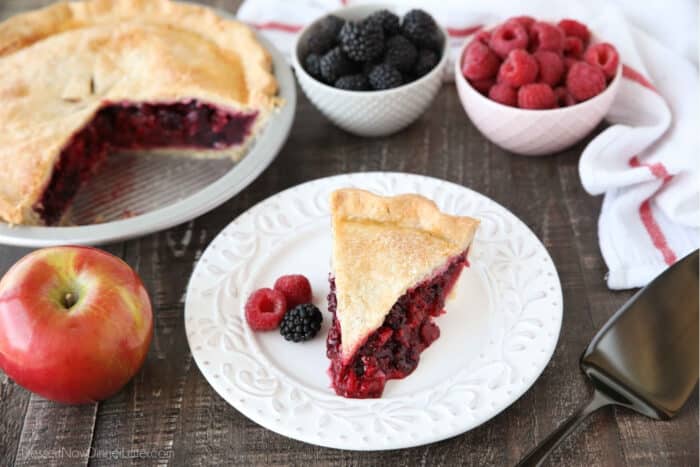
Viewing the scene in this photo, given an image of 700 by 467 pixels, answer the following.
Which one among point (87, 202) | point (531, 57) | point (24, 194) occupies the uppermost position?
point (531, 57)

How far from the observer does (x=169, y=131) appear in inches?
121

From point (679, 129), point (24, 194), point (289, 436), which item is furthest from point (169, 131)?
point (679, 129)

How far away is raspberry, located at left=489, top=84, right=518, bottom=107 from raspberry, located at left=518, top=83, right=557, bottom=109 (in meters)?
0.03

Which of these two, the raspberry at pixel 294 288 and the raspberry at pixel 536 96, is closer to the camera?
the raspberry at pixel 294 288

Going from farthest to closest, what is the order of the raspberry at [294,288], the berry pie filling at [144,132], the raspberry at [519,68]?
the berry pie filling at [144,132]
the raspberry at [519,68]
the raspberry at [294,288]

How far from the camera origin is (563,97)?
8.70ft

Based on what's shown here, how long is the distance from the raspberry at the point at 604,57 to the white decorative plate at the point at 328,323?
64 centimetres

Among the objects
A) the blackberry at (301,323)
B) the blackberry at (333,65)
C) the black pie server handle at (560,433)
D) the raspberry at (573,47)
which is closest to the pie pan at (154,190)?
the blackberry at (333,65)

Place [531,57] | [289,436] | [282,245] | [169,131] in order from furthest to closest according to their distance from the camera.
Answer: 1. [169,131]
2. [531,57]
3. [282,245]
4. [289,436]

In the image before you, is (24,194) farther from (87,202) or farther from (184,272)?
(184,272)

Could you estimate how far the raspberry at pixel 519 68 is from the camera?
2.57 m

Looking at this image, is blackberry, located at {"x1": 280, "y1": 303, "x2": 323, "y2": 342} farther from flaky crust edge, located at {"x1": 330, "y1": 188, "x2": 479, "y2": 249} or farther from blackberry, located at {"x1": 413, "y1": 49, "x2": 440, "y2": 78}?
blackberry, located at {"x1": 413, "y1": 49, "x2": 440, "y2": 78}

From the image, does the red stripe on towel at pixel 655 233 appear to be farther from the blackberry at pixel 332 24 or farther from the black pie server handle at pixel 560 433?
the blackberry at pixel 332 24

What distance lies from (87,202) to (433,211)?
4.30 feet
